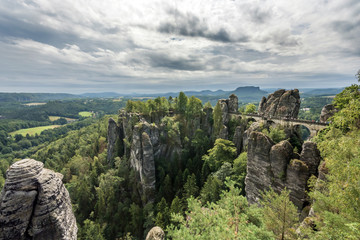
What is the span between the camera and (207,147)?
47.0m

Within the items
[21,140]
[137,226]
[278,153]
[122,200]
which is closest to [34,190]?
[278,153]

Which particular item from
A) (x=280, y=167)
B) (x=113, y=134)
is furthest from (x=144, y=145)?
(x=280, y=167)

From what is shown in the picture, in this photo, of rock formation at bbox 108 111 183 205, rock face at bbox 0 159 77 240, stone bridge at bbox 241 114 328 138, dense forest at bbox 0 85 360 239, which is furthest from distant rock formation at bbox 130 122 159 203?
stone bridge at bbox 241 114 328 138

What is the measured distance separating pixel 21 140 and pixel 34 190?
761 feet

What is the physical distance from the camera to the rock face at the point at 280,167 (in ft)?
62.6

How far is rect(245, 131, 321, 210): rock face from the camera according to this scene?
19.1m

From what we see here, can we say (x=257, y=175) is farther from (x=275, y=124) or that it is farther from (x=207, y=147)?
(x=207, y=147)

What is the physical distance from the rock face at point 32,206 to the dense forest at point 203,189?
310 inches

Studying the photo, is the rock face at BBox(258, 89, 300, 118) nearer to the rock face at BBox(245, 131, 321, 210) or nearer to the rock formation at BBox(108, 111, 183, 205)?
the rock face at BBox(245, 131, 321, 210)

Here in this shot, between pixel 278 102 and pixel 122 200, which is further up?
pixel 278 102

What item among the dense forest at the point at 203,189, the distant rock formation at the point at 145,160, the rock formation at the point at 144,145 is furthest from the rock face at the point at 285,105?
the distant rock formation at the point at 145,160

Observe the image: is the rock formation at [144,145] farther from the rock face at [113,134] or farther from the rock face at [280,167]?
the rock face at [280,167]

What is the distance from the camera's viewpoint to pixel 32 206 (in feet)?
28.1

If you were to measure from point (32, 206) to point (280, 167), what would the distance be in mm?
25982
